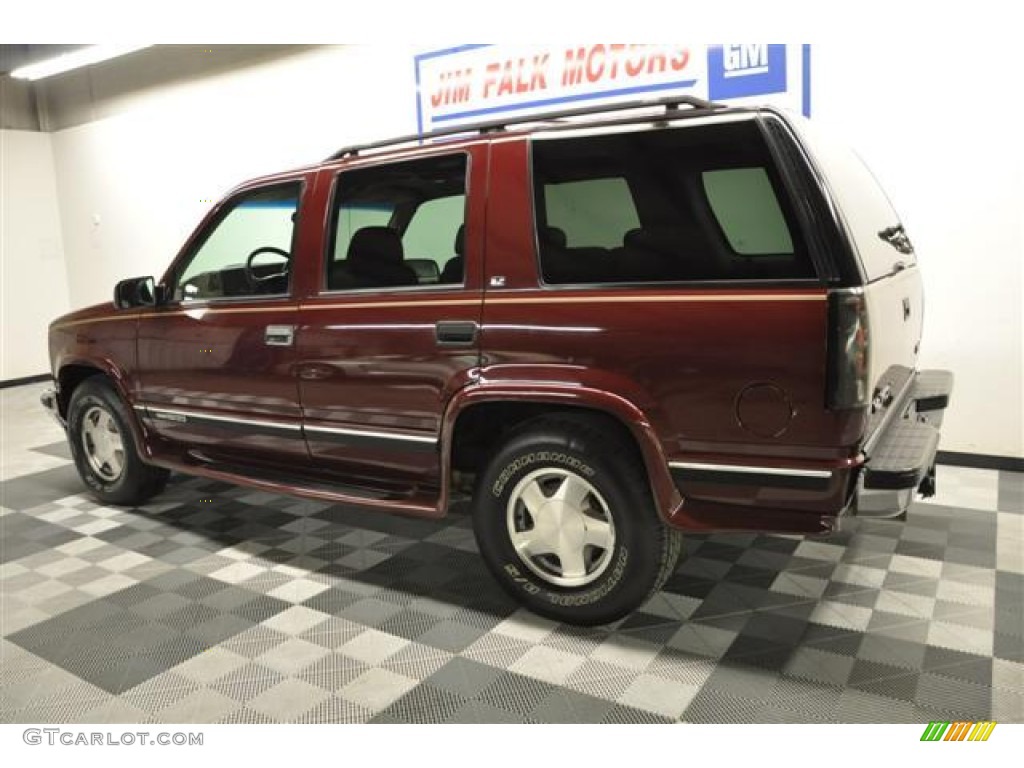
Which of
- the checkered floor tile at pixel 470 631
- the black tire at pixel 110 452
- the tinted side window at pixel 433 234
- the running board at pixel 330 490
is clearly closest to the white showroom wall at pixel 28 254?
the black tire at pixel 110 452

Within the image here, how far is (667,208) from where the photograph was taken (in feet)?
8.27

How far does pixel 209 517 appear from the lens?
4.18 metres

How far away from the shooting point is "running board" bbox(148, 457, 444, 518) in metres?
3.06

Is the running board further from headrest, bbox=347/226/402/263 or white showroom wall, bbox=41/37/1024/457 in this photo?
white showroom wall, bbox=41/37/1024/457

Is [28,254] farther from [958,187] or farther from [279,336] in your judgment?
[958,187]

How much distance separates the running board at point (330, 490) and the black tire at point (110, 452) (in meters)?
0.51

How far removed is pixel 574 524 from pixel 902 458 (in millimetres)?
1060

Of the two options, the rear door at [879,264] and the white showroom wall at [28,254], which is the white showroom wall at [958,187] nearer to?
the rear door at [879,264]

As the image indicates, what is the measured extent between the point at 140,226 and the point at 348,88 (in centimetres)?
366

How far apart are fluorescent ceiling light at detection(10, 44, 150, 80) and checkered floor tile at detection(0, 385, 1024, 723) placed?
5911 millimetres

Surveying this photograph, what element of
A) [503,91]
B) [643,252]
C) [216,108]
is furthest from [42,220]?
[643,252]

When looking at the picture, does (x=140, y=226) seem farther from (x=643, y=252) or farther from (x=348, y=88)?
(x=643, y=252)
